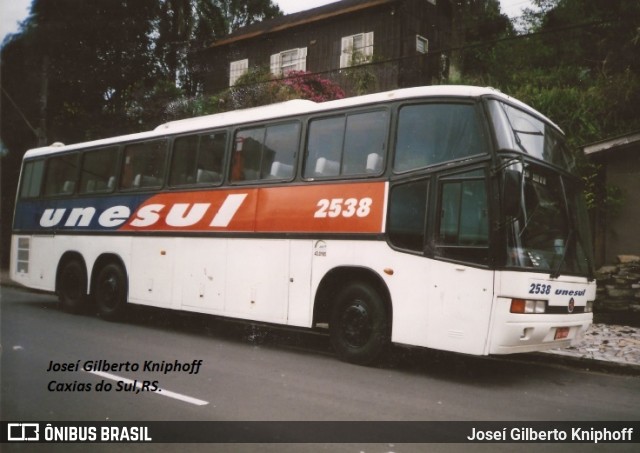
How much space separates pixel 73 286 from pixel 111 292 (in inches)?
58.3

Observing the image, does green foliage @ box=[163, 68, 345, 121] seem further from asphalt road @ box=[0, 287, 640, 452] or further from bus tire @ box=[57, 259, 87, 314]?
asphalt road @ box=[0, 287, 640, 452]

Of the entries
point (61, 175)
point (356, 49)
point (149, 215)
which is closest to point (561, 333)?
point (149, 215)

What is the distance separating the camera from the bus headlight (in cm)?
661

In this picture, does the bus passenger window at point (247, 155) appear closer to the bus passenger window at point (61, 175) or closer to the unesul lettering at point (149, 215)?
the unesul lettering at point (149, 215)

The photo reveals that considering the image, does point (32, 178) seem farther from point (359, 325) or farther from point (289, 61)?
point (289, 61)

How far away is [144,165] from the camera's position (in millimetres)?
11531

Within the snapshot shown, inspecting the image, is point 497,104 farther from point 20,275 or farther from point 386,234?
point 20,275

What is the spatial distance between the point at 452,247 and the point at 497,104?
185 cm

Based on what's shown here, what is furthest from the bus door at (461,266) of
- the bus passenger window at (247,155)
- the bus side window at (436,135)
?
the bus passenger window at (247,155)

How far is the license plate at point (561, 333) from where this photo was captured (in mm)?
7193

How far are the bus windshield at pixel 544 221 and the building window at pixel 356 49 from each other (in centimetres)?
1542

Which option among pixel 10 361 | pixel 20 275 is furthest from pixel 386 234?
pixel 20 275

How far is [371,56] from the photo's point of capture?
2208 centimetres

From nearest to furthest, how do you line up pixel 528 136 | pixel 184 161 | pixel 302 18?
pixel 528 136, pixel 184 161, pixel 302 18
